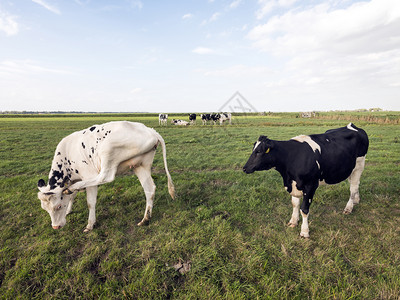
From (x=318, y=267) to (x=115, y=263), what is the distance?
→ 3194mm

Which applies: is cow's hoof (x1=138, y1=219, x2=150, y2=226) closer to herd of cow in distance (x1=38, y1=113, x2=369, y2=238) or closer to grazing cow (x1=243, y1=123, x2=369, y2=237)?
herd of cow in distance (x1=38, y1=113, x2=369, y2=238)

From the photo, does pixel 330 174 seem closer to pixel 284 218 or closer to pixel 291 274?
pixel 284 218

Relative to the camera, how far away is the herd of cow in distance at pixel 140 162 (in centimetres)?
402

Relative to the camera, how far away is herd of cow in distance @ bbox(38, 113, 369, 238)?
402 centimetres

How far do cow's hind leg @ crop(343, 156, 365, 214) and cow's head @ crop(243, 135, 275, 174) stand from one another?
94.1 inches

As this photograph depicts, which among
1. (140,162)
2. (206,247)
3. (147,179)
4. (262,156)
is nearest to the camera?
(206,247)

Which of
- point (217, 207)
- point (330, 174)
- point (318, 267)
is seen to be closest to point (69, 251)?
point (217, 207)

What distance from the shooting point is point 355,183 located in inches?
200

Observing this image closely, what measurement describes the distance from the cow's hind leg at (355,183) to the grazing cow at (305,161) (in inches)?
16.0

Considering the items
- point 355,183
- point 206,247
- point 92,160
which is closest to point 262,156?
point 206,247

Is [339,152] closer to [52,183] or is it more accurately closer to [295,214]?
[295,214]

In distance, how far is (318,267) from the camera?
3.19 m

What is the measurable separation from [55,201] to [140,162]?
1.76m

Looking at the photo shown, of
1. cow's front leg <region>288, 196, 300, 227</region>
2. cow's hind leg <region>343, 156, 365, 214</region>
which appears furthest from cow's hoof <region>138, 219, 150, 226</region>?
cow's hind leg <region>343, 156, 365, 214</region>
